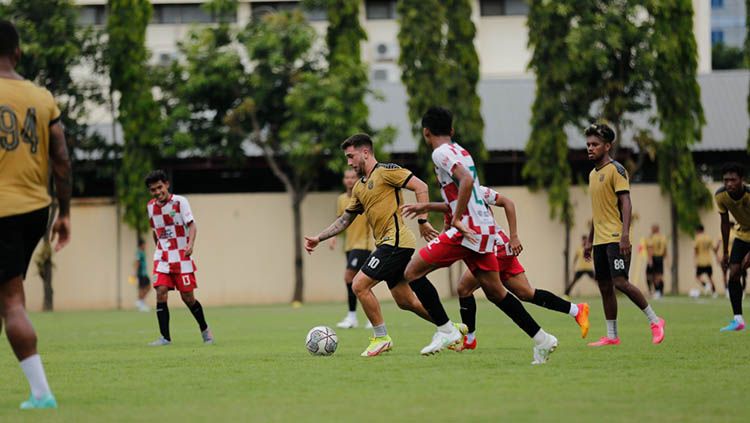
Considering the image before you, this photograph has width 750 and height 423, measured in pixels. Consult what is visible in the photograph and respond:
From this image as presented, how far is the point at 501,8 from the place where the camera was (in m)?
57.9

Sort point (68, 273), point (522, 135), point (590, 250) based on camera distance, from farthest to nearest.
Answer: point (522, 135) < point (68, 273) < point (590, 250)

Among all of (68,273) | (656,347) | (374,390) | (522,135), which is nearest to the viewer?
(374,390)

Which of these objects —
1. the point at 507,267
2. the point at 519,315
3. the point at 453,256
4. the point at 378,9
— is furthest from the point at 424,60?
the point at 519,315

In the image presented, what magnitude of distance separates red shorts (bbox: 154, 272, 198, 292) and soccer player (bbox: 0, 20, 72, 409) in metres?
7.49

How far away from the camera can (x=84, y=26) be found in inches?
1497

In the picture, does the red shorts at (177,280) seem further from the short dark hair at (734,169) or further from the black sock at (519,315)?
the short dark hair at (734,169)

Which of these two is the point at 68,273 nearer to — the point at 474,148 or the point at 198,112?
the point at 198,112

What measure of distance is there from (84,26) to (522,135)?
13834mm

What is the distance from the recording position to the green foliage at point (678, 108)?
36.9 m

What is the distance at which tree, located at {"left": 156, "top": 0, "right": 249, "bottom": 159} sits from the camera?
120 ft

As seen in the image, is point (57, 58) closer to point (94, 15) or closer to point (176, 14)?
point (94, 15)

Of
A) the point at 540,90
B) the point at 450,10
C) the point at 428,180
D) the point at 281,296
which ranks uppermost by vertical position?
the point at 450,10

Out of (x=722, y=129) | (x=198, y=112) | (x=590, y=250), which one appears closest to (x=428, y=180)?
(x=198, y=112)

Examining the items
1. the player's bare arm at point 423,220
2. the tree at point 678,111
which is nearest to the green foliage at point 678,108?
the tree at point 678,111
